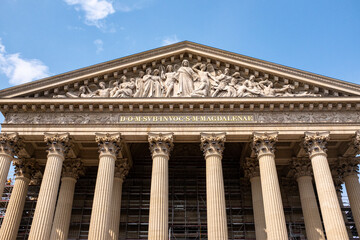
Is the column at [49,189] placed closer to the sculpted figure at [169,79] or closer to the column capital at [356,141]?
the sculpted figure at [169,79]

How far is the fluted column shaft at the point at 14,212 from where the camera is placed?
2231cm

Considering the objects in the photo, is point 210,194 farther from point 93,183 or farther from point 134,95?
point 93,183

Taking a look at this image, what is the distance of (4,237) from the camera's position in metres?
22.2

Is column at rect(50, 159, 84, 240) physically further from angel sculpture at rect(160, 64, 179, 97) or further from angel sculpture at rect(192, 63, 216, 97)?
angel sculpture at rect(192, 63, 216, 97)

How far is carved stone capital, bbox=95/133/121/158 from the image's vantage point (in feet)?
72.9

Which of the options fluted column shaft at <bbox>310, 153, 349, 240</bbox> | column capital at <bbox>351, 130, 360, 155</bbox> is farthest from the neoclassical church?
column capital at <bbox>351, 130, 360, 155</bbox>

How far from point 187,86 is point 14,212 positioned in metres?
14.3

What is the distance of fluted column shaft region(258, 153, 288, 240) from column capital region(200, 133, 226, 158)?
Answer: 2613 mm

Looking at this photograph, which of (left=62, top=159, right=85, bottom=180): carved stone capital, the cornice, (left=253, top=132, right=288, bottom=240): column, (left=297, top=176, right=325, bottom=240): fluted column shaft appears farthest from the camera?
(left=62, top=159, right=85, bottom=180): carved stone capital

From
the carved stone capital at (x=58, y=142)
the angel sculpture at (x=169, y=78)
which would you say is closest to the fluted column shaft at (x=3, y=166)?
the carved stone capital at (x=58, y=142)

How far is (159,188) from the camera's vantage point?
20.9 m

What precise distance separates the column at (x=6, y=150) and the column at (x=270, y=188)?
50.5ft

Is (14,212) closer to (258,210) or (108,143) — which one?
(108,143)

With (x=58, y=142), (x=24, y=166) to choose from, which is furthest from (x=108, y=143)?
(x=24, y=166)
